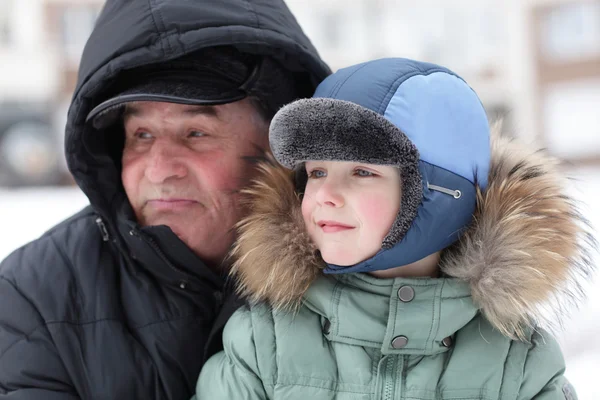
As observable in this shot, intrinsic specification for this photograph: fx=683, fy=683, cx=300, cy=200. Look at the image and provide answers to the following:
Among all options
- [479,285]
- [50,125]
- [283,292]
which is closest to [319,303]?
[283,292]

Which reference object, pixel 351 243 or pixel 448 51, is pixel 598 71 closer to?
pixel 448 51

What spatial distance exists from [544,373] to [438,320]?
0.25 metres

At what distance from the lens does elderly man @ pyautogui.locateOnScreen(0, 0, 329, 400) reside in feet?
5.28

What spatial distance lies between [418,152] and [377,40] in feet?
29.9

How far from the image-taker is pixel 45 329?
162 cm

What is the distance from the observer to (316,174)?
4.79 ft

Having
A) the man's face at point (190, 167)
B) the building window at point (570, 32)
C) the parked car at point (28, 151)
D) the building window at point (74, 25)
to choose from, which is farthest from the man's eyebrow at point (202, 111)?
the building window at point (74, 25)

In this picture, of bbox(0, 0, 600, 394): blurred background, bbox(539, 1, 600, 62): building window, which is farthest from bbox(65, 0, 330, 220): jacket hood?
bbox(539, 1, 600, 62): building window

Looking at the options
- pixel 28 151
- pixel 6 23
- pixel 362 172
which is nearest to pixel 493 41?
pixel 28 151

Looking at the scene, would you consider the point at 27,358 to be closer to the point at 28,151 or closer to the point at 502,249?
the point at 502,249

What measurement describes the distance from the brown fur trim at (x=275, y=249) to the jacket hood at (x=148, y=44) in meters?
0.34

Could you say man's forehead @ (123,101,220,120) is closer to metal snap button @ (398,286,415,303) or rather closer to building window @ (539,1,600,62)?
metal snap button @ (398,286,415,303)

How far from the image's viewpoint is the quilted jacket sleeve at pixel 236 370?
4.78ft

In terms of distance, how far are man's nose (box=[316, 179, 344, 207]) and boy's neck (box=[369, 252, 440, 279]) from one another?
0.67 feet
